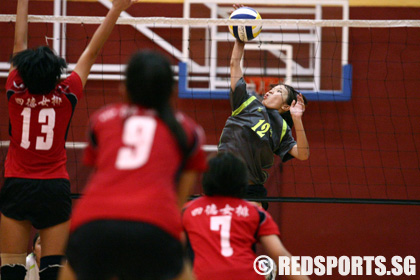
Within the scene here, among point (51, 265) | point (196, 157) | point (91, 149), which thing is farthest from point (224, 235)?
point (51, 265)

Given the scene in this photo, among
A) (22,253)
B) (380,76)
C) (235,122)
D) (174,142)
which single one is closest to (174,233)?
(174,142)

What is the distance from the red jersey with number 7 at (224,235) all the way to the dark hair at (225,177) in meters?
0.04

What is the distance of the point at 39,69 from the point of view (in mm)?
2977

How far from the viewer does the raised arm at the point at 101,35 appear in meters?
3.11

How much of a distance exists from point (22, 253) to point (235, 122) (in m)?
1.97

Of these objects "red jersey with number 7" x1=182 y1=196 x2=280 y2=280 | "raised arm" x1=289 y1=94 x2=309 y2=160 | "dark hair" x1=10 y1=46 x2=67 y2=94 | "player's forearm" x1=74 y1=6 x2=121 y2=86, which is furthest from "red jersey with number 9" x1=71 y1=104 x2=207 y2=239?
"raised arm" x1=289 y1=94 x2=309 y2=160

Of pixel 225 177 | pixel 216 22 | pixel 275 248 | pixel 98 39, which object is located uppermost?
pixel 216 22

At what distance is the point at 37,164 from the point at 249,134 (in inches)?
74.6

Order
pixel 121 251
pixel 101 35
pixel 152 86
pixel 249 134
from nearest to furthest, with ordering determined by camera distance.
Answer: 1. pixel 121 251
2. pixel 152 86
3. pixel 101 35
4. pixel 249 134

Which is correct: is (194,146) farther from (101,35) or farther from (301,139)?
(301,139)

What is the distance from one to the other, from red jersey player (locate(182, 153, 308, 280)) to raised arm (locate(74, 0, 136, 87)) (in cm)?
93

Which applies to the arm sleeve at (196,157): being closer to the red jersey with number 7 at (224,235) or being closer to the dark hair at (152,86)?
the dark hair at (152,86)

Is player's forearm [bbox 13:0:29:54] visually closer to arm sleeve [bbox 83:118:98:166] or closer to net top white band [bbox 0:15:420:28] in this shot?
net top white band [bbox 0:15:420:28]

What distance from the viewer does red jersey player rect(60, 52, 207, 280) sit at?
1852 mm
